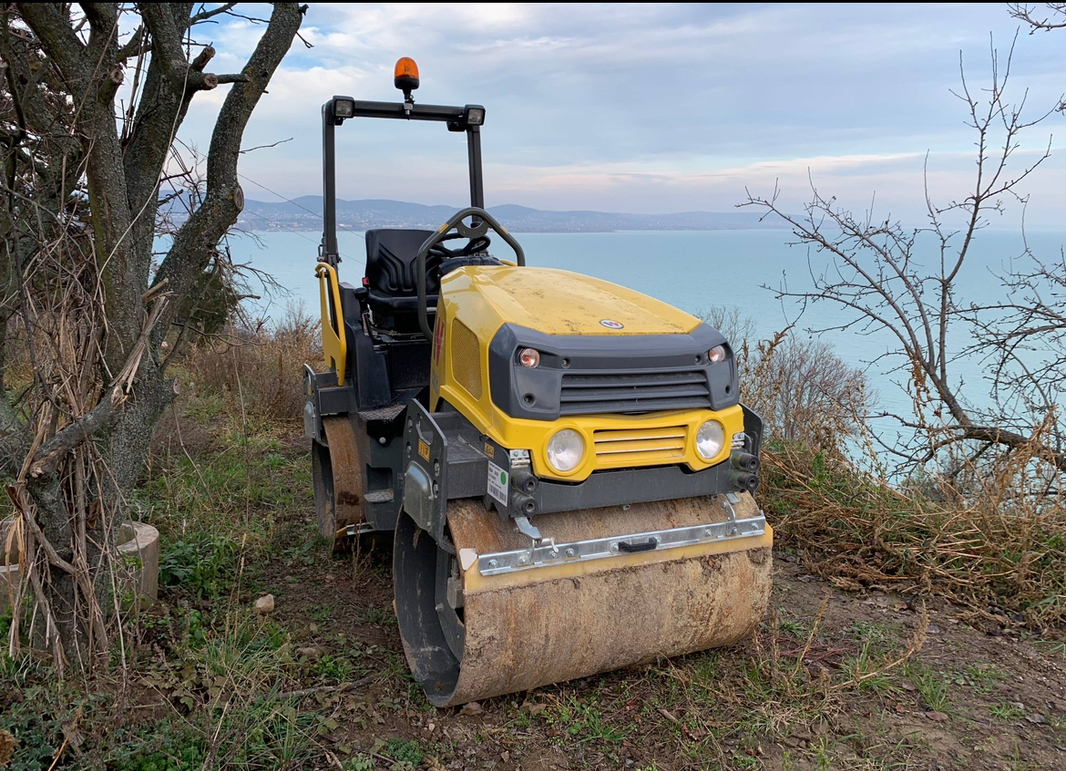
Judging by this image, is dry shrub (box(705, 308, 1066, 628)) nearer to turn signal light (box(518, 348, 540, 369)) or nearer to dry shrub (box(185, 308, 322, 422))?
turn signal light (box(518, 348, 540, 369))

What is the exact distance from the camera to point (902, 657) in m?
3.45

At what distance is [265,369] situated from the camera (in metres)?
8.36

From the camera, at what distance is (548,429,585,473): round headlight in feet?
9.29

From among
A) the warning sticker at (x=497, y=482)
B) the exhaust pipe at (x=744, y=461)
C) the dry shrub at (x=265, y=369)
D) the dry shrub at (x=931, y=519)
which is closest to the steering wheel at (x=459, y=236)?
the warning sticker at (x=497, y=482)

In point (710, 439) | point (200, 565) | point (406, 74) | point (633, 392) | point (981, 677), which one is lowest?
point (981, 677)

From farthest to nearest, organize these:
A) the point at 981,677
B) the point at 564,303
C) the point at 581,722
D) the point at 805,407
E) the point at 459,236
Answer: the point at 805,407 < the point at 459,236 < the point at 981,677 < the point at 564,303 < the point at 581,722

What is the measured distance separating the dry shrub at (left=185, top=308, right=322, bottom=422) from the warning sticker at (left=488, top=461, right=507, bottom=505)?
511cm

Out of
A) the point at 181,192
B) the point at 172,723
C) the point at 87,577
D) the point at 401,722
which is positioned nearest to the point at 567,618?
the point at 401,722

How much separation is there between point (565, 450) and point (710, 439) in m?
0.62

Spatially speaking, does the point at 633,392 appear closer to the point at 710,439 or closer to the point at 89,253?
the point at 710,439

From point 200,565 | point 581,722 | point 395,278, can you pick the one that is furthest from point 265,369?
point 581,722

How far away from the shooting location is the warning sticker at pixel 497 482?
2.78 meters

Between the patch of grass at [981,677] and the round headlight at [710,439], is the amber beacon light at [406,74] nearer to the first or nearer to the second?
the round headlight at [710,439]

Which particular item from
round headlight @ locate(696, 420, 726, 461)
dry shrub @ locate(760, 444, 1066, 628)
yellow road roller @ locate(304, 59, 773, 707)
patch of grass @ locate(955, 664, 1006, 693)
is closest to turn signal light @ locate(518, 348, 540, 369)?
yellow road roller @ locate(304, 59, 773, 707)
